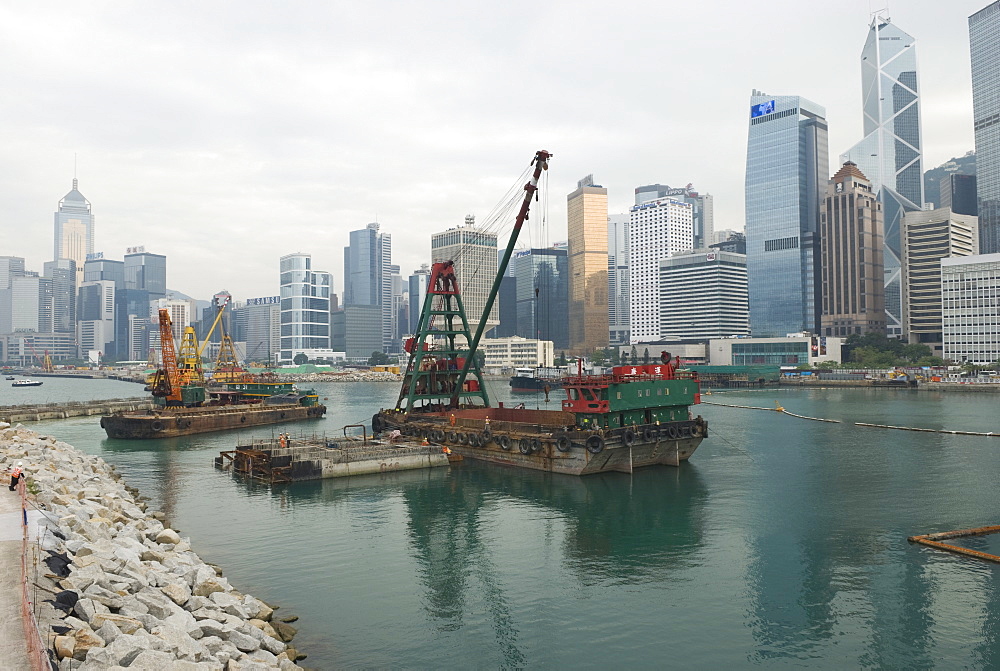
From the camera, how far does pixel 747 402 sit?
130 metres

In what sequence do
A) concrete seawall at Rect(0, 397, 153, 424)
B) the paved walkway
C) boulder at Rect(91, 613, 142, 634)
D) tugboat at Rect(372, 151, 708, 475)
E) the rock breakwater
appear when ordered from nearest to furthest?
the paved walkway, the rock breakwater, boulder at Rect(91, 613, 142, 634), tugboat at Rect(372, 151, 708, 475), concrete seawall at Rect(0, 397, 153, 424)

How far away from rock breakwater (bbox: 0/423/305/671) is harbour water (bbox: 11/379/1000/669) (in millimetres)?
2418

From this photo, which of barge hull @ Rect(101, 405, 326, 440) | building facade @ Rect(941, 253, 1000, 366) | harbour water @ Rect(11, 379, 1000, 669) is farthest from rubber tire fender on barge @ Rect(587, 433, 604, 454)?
building facade @ Rect(941, 253, 1000, 366)

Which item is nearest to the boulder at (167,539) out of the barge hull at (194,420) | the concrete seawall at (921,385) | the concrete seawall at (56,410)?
the barge hull at (194,420)

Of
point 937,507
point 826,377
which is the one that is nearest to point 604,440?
point 937,507

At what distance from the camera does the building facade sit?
184500mm

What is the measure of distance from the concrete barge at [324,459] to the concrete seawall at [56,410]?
51.4 meters

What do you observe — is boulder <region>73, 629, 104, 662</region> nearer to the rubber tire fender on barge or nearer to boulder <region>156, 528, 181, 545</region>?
boulder <region>156, 528, 181, 545</region>

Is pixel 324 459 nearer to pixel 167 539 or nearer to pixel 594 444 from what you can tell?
pixel 594 444

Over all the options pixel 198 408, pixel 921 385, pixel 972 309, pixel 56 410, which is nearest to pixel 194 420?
pixel 198 408

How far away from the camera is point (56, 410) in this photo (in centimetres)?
10050

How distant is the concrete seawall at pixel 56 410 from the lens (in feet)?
309

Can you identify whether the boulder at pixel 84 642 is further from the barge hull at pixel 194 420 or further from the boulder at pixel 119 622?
the barge hull at pixel 194 420

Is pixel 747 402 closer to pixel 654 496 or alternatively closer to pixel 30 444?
pixel 654 496
